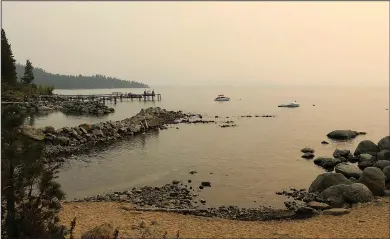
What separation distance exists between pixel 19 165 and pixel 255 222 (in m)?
10.8

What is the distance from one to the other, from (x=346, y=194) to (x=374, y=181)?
3069mm

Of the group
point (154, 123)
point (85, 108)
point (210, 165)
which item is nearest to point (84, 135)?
point (210, 165)

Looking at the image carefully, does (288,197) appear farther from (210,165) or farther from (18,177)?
(18,177)

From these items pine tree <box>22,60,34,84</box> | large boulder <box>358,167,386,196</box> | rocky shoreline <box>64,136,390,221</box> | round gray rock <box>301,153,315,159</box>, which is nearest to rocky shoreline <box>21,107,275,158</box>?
rocky shoreline <box>64,136,390,221</box>

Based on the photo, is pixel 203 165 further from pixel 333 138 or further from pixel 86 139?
pixel 333 138

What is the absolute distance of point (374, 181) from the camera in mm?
20453

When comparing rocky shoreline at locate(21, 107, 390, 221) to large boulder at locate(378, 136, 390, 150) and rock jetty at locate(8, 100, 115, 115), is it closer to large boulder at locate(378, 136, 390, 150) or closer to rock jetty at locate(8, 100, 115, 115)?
large boulder at locate(378, 136, 390, 150)

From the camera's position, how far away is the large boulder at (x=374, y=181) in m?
20.2

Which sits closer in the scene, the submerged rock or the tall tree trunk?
the tall tree trunk

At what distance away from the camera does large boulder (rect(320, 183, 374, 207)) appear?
1845 centimetres

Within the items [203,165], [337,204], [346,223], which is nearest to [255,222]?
[346,223]

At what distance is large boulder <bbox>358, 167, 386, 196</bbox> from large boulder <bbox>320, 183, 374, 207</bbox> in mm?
1140

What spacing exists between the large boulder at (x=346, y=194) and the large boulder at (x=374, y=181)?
1.14 metres

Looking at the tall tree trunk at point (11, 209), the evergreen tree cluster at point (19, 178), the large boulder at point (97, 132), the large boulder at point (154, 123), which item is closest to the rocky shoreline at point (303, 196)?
the evergreen tree cluster at point (19, 178)
